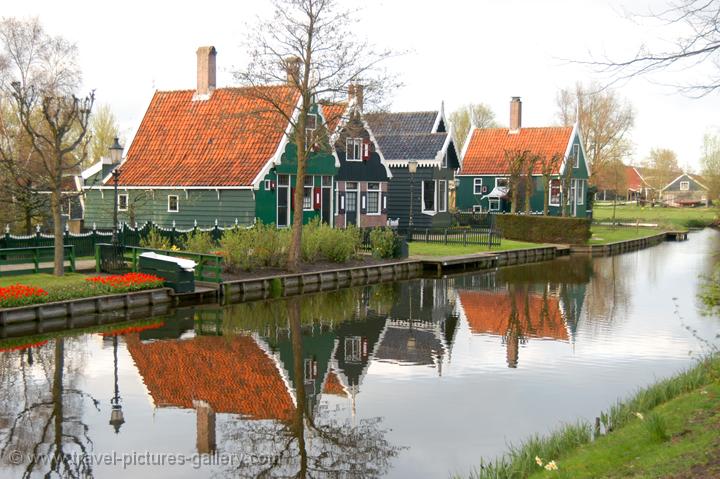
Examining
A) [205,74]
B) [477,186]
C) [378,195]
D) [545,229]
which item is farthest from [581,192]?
[205,74]

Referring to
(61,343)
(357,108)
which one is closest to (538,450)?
(61,343)

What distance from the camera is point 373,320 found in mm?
20703

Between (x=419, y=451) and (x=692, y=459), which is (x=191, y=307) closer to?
(x=419, y=451)

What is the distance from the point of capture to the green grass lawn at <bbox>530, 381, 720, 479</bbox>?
7.87 meters

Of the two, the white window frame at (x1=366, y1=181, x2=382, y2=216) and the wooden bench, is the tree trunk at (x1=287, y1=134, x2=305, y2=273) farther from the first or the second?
the white window frame at (x1=366, y1=181, x2=382, y2=216)

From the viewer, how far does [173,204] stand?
33.6 m

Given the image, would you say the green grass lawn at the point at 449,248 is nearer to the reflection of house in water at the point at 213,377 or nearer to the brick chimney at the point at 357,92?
the brick chimney at the point at 357,92

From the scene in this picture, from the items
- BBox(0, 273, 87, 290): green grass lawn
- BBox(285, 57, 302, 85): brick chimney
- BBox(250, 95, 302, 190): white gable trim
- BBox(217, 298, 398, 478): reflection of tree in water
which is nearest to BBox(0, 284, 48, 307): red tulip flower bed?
BBox(0, 273, 87, 290): green grass lawn

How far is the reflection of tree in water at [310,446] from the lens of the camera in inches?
393

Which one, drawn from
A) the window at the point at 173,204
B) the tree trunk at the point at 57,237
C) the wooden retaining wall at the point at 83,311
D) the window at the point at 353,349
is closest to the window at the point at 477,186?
the window at the point at 173,204

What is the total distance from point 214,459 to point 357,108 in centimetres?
1908

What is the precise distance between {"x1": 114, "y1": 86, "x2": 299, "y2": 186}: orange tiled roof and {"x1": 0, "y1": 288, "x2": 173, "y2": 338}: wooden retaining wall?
37.7 feet

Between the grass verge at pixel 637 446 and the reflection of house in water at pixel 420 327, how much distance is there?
518 cm

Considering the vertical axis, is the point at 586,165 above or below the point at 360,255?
above
